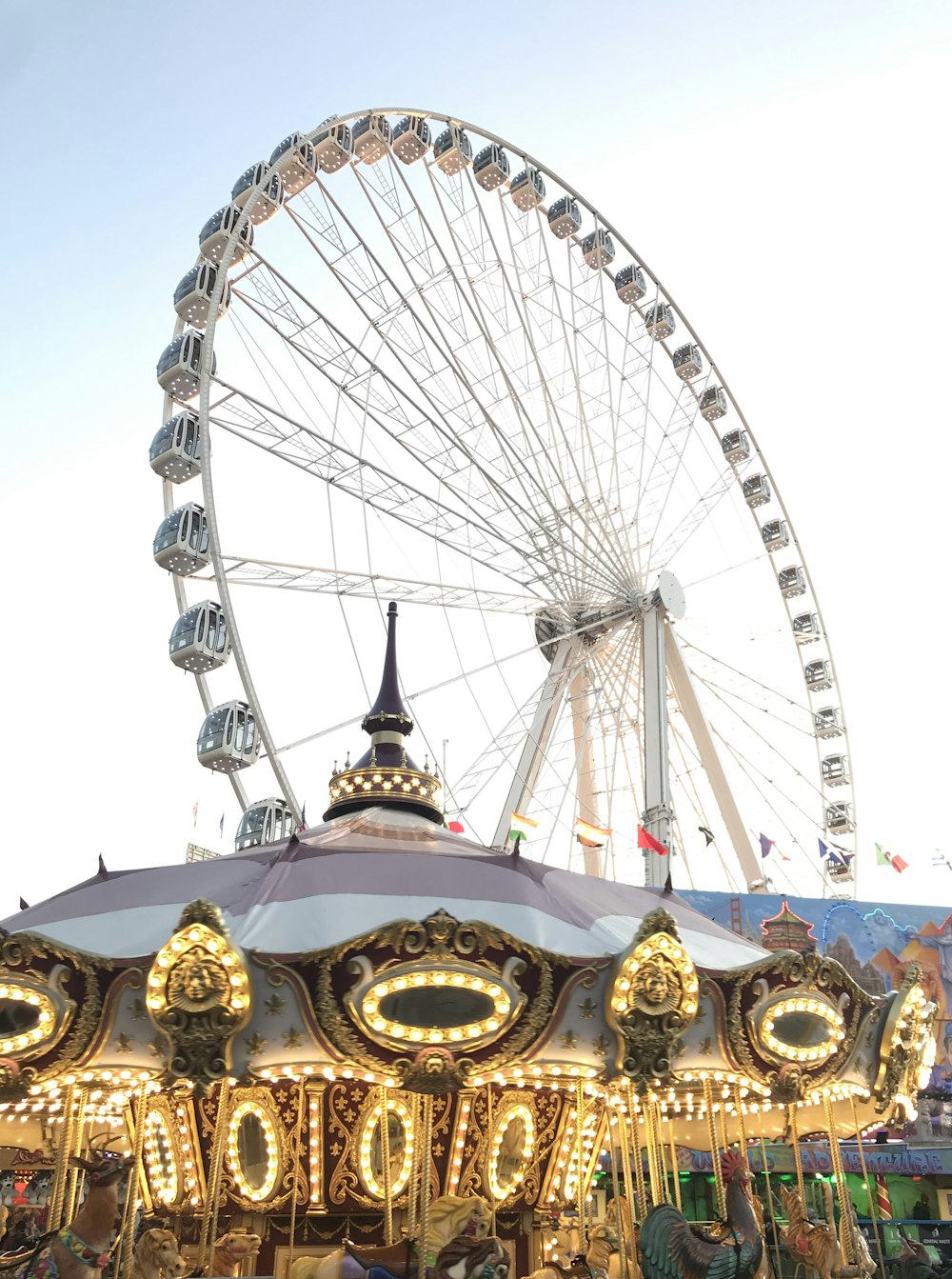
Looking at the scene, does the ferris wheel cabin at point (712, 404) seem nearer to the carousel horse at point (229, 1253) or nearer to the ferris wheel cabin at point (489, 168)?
the ferris wheel cabin at point (489, 168)

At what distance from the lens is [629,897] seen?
28.5ft

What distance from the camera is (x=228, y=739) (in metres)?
14.4

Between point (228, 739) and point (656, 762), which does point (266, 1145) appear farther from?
point (656, 762)

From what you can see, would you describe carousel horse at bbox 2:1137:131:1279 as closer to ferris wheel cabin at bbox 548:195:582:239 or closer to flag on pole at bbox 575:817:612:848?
flag on pole at bbox 575:817:612:848

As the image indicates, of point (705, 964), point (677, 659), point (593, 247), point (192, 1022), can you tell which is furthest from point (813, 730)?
point (192, 1022)

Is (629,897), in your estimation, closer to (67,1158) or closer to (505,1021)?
(505,1021)

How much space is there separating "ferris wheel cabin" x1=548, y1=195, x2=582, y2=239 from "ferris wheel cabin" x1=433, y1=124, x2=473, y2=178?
2055mm

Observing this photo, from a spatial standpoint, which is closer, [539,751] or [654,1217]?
[654,1217]

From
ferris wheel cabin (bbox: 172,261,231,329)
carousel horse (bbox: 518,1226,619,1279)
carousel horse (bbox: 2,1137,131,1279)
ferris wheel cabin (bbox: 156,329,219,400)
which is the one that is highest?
ferris wheel cabin (bbox: 172,261,231,329)

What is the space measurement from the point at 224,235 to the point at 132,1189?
1300 centimetres

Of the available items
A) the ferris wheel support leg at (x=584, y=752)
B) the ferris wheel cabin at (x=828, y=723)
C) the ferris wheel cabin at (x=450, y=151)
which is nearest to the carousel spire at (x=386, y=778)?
the ferris wheel support leg at (x=584, y=752)

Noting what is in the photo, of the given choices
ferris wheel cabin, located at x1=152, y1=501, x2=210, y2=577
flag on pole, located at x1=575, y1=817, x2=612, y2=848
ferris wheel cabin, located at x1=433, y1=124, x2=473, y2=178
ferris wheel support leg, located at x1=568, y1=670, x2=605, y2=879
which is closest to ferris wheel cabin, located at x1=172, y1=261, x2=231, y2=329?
ferris wheel cabin, located at x1=152, y1=501, x2=210, y2=577

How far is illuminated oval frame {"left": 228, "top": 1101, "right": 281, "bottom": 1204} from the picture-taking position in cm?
732

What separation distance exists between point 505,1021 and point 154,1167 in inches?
118
